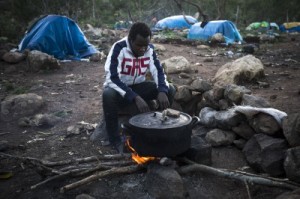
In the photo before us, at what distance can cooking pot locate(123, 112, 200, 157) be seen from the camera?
112 inches

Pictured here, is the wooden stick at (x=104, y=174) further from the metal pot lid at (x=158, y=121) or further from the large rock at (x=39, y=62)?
the large rock at (x=39, y=62)

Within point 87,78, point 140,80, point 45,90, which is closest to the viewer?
point 140,80

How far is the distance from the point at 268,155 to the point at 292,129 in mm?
343

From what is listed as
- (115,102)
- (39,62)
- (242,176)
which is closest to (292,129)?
(242,176)

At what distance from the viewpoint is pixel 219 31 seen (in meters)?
15.4

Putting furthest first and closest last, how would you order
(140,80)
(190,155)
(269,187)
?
(140,80)
(190,155)
(269,187)

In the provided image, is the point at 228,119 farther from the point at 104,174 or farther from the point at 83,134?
the point at 83,134

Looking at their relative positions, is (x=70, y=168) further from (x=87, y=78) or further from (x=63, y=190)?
(x=87, y=78)

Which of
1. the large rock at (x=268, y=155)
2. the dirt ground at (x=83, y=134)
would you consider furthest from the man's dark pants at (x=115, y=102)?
the large rock at (x=268, y=155)

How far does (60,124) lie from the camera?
5035 mm

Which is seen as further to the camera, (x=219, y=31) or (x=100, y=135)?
(x=219, y=31)

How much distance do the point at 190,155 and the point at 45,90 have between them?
4742mm

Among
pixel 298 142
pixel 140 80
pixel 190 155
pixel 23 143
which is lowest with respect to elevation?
pixel 23 143

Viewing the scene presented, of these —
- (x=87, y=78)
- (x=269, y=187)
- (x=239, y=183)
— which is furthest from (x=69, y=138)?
(x=87, y=78)
